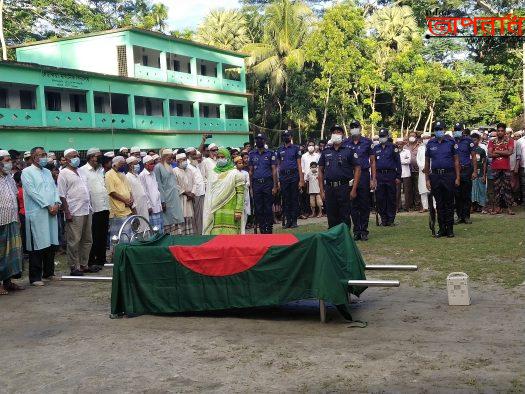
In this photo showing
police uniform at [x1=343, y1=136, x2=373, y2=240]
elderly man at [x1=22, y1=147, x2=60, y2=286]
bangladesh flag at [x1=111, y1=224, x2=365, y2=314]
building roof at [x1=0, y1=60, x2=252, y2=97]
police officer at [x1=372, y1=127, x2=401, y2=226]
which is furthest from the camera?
building roof at [x1=0, y1=60, x2=252, y2=97]

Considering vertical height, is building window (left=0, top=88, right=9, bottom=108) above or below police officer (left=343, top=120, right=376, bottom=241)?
above

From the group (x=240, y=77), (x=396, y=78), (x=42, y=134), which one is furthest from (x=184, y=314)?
(x=240, y=77)

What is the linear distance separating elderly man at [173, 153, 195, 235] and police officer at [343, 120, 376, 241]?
10.1 ft

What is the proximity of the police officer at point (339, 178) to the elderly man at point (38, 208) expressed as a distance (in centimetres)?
441

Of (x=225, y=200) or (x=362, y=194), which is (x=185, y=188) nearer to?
(x=362, y=194)

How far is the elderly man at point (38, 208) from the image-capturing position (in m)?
8.92

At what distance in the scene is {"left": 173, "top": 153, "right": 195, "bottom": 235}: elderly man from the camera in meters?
12.2

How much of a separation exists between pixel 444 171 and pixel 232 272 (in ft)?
19.2

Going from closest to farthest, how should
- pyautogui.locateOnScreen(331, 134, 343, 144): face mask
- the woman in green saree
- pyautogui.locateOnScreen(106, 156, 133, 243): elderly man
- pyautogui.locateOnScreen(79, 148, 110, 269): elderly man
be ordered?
1. the woman in green saree
2. pyautogui.locateOnScreen(79, 148, 110, 269): elderly man
3. pyautogui.locateOnScreen(106, 156, 133, 243): elderly man
4. pyautogui.locateOnScreen(331, 134, 343, 144): face mask

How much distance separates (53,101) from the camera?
30141mm

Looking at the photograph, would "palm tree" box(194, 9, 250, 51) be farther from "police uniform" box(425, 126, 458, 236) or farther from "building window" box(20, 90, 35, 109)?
"police uniform" box(425, 126, 458, 236)

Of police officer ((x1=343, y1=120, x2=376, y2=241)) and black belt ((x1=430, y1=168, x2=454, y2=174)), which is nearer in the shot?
black belt ((x1=430, y1=168, x2=454, y2=174))

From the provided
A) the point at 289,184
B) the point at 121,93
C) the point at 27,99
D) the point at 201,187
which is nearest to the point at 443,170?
the point at 289,184

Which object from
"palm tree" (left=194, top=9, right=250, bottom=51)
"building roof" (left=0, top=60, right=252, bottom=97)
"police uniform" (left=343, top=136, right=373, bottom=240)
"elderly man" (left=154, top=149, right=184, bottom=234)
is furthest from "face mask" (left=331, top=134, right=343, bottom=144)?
"palm tree" (left=194, top=9, right=250, bottom=51)
